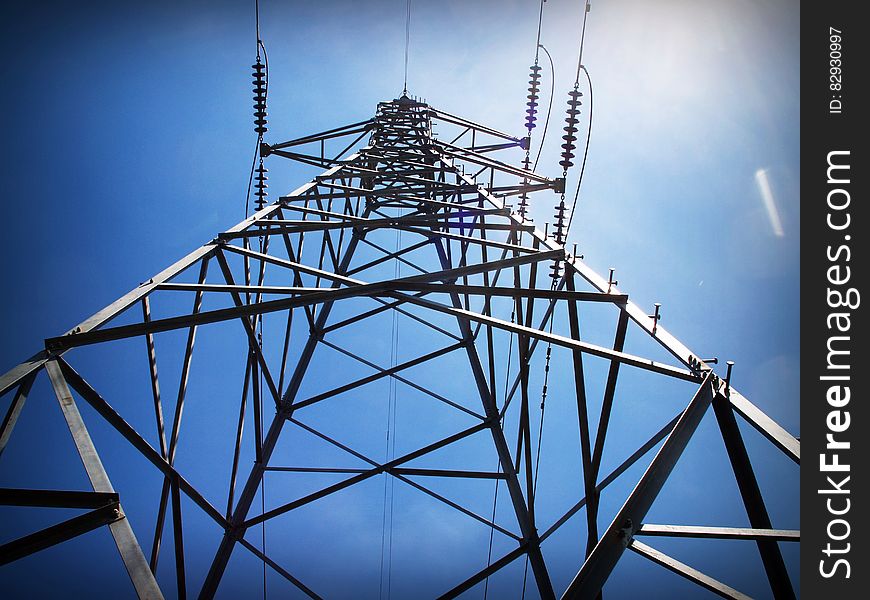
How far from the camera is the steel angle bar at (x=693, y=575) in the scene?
3982mm

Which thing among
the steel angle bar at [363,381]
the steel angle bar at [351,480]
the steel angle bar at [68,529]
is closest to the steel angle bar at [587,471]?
the steel angle bar at [351,480]

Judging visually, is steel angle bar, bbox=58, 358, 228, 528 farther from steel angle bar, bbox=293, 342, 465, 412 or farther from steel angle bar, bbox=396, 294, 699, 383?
steel angle bar, bbox=293, 342, 465, 412

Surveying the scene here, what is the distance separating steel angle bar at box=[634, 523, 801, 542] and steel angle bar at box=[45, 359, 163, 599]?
3.02 meters

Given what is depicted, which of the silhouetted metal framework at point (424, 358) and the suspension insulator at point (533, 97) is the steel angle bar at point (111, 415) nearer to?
the silhouetted metal framework at point (424, 358)

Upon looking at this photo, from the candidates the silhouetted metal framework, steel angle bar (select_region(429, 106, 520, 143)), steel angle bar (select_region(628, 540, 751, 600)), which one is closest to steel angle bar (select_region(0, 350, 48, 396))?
the silhouetted metal framework

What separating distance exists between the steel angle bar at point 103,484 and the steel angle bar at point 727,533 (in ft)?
9.91

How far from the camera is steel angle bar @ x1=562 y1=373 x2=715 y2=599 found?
3559mm

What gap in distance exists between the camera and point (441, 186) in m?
11.3

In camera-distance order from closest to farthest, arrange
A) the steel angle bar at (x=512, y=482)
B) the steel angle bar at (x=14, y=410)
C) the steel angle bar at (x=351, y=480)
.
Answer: the steel angle bar at (x=14, y=410), the steel angle bar at (x=512, y=482), the steel angle bar at (x=351, y=480)

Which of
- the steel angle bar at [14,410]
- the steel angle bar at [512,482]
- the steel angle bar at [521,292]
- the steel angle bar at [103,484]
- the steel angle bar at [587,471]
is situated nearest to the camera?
the steel angle bar at [103,484]

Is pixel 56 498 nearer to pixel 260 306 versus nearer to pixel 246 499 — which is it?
pixel 260 306
